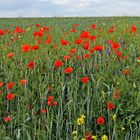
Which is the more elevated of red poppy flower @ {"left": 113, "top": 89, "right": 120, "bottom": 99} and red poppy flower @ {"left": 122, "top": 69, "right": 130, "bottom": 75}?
red poppy flower @ {"left": 122, "top": 69, "right": 130, "bottom": 75}

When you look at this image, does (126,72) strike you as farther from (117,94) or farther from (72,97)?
(72,97)

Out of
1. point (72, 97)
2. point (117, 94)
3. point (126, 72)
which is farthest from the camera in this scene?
point (126, 72)

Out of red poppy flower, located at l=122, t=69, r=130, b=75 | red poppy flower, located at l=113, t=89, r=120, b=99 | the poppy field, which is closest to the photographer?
the poppy field

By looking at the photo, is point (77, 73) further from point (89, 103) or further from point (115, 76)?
point (89, 103)

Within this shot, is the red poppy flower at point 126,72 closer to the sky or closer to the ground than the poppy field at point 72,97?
closer to the sky

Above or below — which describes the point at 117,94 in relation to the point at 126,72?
below

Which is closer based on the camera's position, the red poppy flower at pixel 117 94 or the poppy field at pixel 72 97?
the poppy field at pixel 72 97

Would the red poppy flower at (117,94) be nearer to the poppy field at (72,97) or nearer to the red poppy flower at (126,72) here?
the poppy field at (72,97)

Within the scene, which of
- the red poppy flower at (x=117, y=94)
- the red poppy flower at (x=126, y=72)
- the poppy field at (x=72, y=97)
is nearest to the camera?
the poppy field at (x=72, y=97)

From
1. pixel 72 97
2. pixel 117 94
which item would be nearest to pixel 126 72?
pixel 117 94

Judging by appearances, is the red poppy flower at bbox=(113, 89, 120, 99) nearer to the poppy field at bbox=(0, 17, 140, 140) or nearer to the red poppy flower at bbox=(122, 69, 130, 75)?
the poppy field at bbox=(0, 17, 140, 140)

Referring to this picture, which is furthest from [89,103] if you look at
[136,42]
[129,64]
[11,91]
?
[136,42]

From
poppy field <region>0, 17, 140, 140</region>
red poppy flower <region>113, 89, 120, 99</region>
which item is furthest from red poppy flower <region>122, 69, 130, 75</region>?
red poppy flower <region>113, 89, 120, 99</region>

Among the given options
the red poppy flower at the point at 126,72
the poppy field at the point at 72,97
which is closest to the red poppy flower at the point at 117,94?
the poppy field at the point at 72,97
